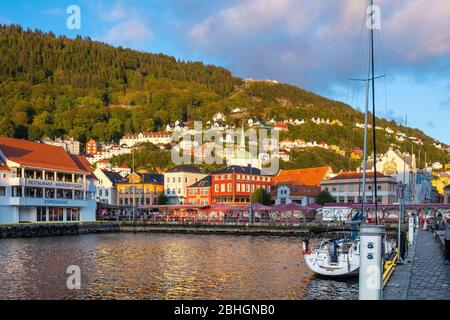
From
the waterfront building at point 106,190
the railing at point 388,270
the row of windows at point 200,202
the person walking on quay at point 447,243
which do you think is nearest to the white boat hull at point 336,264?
the railing at point 388,270

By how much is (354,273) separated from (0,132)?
185040mm

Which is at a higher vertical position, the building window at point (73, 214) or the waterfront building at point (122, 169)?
the waterfront building at point (122, 169)

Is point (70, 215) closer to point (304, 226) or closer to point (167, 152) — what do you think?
point (304, 226)

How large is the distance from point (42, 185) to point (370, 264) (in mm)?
65604

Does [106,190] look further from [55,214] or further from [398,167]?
[398,167]

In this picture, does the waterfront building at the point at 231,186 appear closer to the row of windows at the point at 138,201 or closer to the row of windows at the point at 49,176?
the row of windows at the point at 138,201

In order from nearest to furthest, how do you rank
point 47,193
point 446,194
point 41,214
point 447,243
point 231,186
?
point 447,243 → point 41,214 → point 47,193 → point 231,186 → point 446,194

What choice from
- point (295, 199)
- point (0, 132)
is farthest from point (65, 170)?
point (0, 132)

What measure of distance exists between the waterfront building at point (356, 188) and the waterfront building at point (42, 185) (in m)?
42.9

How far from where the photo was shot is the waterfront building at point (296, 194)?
4048 inches

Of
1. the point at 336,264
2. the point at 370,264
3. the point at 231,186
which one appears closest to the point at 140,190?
the point at 231,186

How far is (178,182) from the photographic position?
114 meters

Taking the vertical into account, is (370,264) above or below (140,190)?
below
